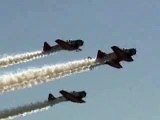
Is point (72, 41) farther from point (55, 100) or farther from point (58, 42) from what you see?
point (55, 100)

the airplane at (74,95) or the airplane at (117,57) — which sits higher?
the airplane at (117,57)

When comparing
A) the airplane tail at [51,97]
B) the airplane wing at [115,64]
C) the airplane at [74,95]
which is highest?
the airplane wing at [115,64]

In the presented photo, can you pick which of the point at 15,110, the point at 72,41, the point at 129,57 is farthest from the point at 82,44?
the point at 15,110

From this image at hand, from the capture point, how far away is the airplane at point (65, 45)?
458 feet

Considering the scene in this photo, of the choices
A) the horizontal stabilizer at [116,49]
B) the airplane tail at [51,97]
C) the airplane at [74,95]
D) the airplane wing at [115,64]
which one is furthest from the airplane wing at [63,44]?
the airplane tail at [51,97]

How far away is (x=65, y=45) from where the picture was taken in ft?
462

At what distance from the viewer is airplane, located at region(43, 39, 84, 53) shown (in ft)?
458

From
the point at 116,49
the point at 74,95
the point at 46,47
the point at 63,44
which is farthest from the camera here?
the point at 46,47

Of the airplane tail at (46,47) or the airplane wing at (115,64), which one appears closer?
the airplane wing at (115,64)

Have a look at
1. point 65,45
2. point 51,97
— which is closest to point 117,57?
point 65,45

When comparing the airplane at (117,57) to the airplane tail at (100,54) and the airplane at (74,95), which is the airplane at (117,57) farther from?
the airplane at (74,95)

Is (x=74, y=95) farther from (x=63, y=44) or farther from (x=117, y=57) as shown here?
(x=117, y=57)

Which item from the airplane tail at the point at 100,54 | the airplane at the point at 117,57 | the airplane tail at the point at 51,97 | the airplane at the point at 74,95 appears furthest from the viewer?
the airplane tail at the point at 100,54

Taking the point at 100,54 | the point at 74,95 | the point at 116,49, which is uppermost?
the point at 100,54
